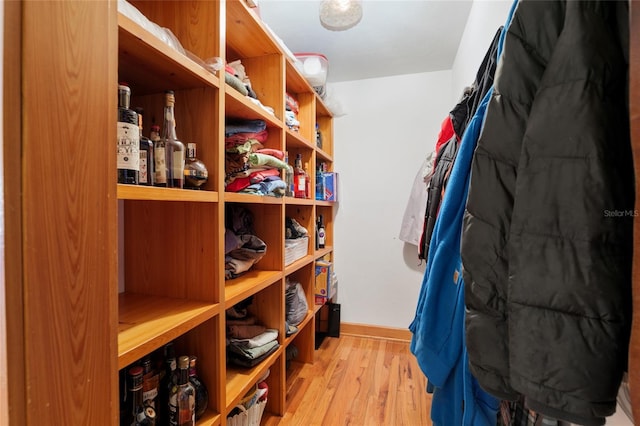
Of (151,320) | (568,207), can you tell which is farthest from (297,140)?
(568,207)

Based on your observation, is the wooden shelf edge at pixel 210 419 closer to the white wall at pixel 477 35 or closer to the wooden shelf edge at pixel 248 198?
the wooden shelf edge at pixel 248 198

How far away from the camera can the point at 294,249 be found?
1729mm

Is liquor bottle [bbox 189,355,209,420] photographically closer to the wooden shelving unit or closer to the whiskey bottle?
the wooden shelving unit

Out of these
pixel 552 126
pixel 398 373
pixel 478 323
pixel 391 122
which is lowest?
pixel 398 373

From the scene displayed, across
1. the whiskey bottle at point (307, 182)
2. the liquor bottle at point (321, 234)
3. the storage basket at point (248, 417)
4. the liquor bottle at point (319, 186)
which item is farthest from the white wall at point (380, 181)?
the storage basket at point (248, 417)

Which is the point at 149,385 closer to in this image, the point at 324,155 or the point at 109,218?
the point at 109,218

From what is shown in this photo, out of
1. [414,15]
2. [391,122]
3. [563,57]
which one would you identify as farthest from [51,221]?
[391,122]

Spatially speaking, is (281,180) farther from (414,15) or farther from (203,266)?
(414,15)

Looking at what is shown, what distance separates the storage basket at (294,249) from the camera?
5.35 feet

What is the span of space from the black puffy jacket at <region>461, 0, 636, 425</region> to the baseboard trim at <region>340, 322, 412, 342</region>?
2.13 meters

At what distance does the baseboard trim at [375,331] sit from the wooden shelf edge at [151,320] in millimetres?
1821

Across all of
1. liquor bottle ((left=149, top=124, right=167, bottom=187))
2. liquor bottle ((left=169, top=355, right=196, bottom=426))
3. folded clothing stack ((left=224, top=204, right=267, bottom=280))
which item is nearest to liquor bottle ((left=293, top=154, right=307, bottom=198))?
folded clothing stack ((left=224, top=204, right=267, bottom=280))

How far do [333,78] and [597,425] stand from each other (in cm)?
256

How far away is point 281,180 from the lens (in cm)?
139
